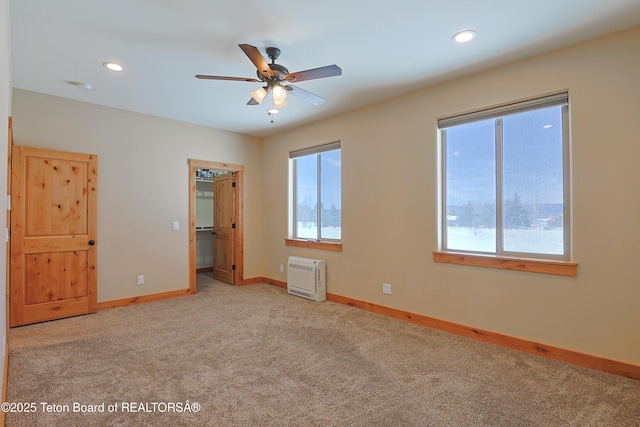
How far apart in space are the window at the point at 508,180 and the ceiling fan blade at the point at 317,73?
5.25 ft

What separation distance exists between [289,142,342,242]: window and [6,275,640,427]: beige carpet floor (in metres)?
1.67

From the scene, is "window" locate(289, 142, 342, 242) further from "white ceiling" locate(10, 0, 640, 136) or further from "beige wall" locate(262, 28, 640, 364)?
"white ceiling" locate(10, 0, 640, 136)

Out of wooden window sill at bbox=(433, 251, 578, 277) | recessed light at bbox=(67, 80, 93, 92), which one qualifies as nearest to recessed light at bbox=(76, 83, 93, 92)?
recessed light at bbox=(67, 80, 93, 92)

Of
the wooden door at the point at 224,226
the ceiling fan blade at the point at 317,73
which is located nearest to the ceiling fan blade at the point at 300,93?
the ceiling fan blade at the point at 317,73

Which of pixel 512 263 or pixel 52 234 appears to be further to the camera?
pixel 52 234

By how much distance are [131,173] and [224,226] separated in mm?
1950

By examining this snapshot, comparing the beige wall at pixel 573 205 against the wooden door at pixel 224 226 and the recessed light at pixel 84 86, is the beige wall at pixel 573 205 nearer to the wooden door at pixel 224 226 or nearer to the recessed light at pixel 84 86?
the wooden door at pixel 224 226

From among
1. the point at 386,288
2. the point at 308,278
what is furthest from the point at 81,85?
the point at 386,288

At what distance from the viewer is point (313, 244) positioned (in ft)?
16.3

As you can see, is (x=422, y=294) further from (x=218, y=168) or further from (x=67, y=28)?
(x=67, y=28)

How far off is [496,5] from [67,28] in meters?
3.17

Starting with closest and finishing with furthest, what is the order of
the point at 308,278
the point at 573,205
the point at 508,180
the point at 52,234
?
the point at 573,205 → the point at 508,180 → the point at 52,234 → the point at 308,278

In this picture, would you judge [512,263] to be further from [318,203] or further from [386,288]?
[318,203]

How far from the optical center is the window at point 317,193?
479cm
